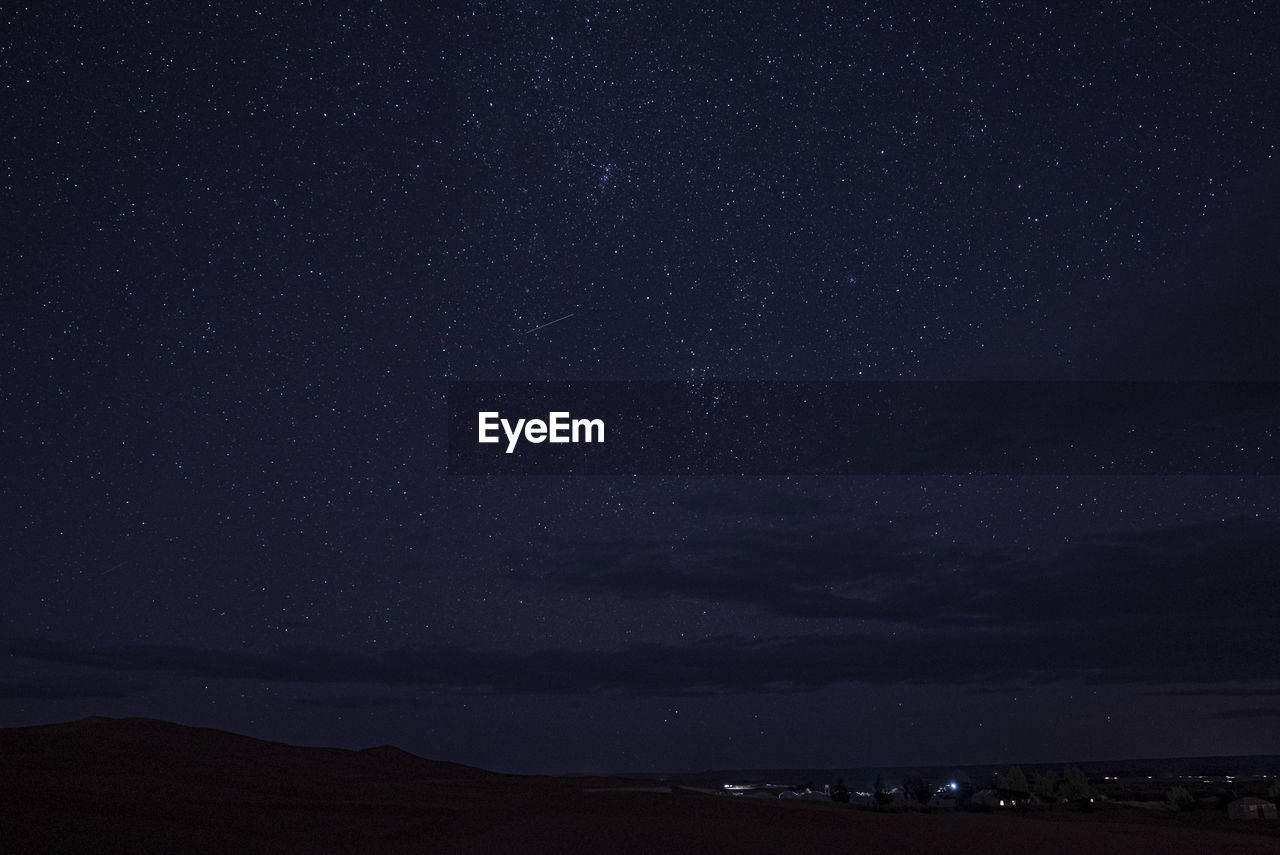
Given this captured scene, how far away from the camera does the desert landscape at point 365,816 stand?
1556 centimetres

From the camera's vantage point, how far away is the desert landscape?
613 inches

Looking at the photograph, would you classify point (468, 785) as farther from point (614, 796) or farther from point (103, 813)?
point (103, 813)

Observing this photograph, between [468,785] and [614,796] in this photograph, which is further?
[468,785]

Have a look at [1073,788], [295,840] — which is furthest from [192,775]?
[1073,788]

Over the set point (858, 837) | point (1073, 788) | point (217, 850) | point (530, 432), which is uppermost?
point (530, 432)

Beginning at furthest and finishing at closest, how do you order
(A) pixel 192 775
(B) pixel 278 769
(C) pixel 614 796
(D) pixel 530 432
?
(B) pixel 278 769, (C) pixel 614 796, (A) pixel 192 775, (D) pixel 530 432

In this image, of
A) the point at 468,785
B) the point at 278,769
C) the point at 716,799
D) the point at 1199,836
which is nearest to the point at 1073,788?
the point at 1199,836

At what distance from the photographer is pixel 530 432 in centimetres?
1880

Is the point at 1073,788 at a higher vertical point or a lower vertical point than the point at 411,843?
lower

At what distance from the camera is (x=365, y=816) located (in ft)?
60.8

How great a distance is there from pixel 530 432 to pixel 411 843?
7953mm

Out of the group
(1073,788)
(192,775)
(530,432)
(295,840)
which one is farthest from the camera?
(1073,788)

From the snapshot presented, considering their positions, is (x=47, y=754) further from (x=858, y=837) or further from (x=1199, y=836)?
(x=1199, y=836)

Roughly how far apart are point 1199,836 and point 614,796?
53.5ft
